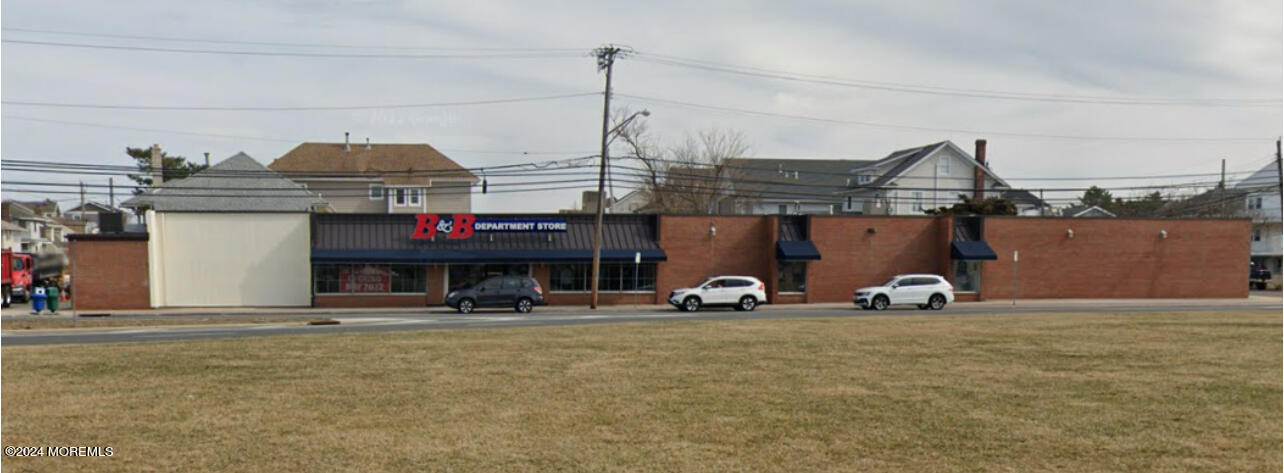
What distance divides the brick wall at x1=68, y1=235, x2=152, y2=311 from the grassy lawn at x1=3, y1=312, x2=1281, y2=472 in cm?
2661

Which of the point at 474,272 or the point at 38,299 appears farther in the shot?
the point at 474,272

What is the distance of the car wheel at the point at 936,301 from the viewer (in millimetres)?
39562

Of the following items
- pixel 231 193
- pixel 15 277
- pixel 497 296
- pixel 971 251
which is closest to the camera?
pixel 497 296

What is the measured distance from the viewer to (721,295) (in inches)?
1550

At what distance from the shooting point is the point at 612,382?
13609 mm

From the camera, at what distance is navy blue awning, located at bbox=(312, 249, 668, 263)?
4444 centimetres

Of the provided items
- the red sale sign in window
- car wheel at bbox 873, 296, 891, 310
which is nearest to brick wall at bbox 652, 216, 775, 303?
car wheel at bbox 873, 296, 891, 310

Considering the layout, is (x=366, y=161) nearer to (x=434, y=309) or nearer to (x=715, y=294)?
(x=434, y=309)

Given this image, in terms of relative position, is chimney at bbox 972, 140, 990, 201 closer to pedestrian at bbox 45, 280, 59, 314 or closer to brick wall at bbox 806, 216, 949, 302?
brick wall at bbox 806, 216, 949, 302

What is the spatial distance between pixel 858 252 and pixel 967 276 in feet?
20.6

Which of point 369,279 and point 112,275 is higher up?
point 112,275

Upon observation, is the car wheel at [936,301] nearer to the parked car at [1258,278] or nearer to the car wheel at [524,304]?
the car wheel at [524,304]

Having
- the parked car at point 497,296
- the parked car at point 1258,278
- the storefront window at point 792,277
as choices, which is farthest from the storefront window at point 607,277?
the parked car at point 1258,278

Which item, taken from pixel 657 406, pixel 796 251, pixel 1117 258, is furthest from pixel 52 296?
pixel 1117 258
